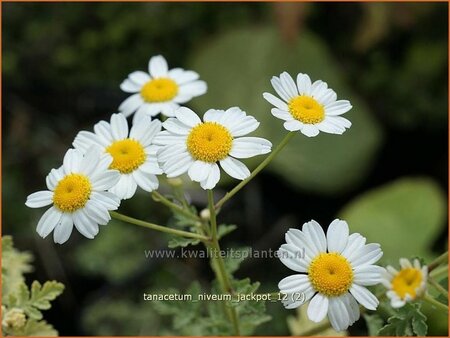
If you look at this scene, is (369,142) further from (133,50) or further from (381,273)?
(381,273)

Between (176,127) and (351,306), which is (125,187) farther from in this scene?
(351,306)

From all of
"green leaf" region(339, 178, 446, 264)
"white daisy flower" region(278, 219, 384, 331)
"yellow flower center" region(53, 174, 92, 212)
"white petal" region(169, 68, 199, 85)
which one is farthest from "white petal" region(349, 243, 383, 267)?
"green leaf" region(339, 178, 446, 264)

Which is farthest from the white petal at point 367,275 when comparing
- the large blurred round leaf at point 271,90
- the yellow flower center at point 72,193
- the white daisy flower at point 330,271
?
the large blurred round leaf at point 271,90

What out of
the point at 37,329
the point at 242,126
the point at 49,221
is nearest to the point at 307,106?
the point at 242,126

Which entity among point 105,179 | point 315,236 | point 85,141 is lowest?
point 315,236

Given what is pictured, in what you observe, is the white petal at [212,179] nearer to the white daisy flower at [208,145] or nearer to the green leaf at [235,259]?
the white daisy flower at [208,145]

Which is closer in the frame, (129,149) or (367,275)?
(367,275)

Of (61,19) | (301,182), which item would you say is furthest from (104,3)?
(301,182)

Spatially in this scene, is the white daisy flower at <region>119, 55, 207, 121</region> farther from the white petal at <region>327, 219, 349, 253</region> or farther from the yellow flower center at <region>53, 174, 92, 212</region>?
the white petal at <region>327, 219, 349, 253</region>
